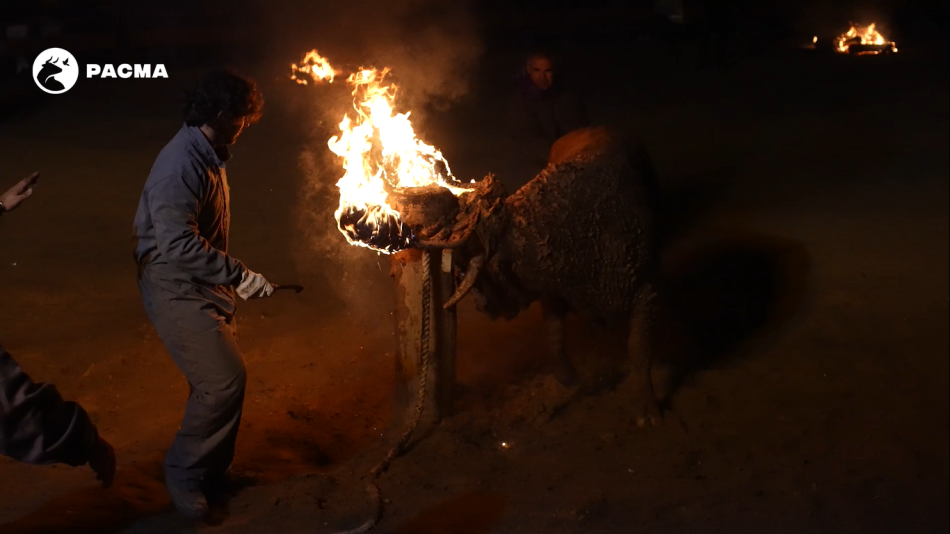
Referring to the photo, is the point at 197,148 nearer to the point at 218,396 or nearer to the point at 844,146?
the point at 218,396

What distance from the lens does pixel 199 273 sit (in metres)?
3.78

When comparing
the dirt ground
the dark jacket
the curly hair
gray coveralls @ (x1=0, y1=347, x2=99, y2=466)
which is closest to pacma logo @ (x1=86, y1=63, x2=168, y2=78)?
the dirt ground

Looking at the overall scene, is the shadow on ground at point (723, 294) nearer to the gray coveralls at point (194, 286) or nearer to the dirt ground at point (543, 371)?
the dirt ground at point (543, 371)

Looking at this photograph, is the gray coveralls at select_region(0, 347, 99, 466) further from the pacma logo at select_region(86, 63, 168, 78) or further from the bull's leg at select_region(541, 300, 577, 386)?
the pacma logo at select_region(86, 63, 168, 78)

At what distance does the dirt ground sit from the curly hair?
2.00m

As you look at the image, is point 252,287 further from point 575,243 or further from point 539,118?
point 539,118

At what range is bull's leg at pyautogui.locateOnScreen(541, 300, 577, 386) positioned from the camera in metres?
5.92

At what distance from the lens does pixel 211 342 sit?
3.96 metres

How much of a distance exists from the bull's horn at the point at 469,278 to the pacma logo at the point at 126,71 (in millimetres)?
14521

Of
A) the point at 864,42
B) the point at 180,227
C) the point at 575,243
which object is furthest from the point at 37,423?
the point at 864,42

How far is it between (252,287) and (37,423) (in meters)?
1.06

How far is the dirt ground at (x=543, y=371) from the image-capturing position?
454cm

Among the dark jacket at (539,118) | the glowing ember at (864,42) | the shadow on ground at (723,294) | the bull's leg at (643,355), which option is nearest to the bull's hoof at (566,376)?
the bull's leg at (643,355)

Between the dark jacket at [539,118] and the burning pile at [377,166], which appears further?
the dark jacket at [539,118]
